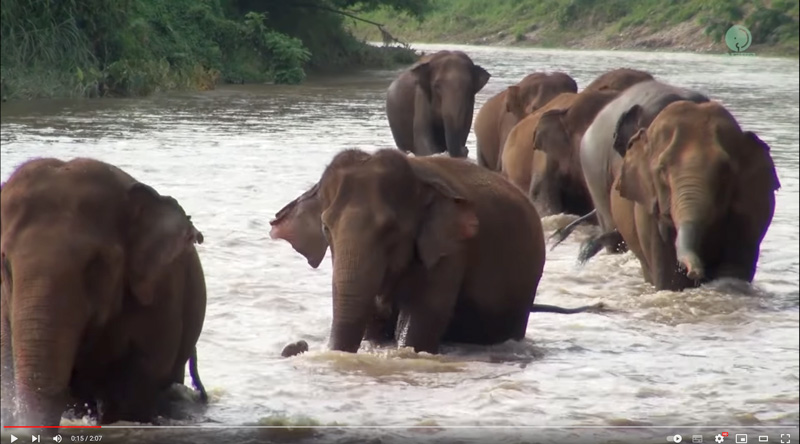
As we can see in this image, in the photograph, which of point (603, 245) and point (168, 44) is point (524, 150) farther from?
point (168, 44)

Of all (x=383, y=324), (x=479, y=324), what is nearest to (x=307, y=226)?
(x=383, y=324)

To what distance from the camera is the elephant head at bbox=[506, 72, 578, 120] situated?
1552 centimetres

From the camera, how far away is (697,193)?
337 inches

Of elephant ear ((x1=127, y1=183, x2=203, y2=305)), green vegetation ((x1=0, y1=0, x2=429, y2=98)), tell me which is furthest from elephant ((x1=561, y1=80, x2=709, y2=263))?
elephant ear ((x1=127, y1=183, x2=203, y2=305))

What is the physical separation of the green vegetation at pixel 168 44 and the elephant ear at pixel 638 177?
18.0ft

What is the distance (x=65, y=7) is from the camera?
15578 mm

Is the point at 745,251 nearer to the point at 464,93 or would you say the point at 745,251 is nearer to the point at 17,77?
the point at 17,77

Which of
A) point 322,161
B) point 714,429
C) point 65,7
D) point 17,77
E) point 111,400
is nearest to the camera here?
point 111,400

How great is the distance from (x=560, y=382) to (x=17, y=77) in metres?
8.67

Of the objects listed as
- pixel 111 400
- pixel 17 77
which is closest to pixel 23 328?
pixel 111 400

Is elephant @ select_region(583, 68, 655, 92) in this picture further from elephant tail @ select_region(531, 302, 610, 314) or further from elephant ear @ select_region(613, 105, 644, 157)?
elephant tail @ select_region(531, 302, 610, 314)

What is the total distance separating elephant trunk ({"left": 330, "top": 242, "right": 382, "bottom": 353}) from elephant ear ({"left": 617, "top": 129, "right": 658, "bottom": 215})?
2.59 metres

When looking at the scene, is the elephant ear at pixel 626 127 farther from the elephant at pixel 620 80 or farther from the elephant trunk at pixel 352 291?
the elephant trunk at pixel 352 291

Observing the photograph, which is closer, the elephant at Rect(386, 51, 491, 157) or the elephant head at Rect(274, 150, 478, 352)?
the elephant head at Rect(274, 150, 478, 352)
